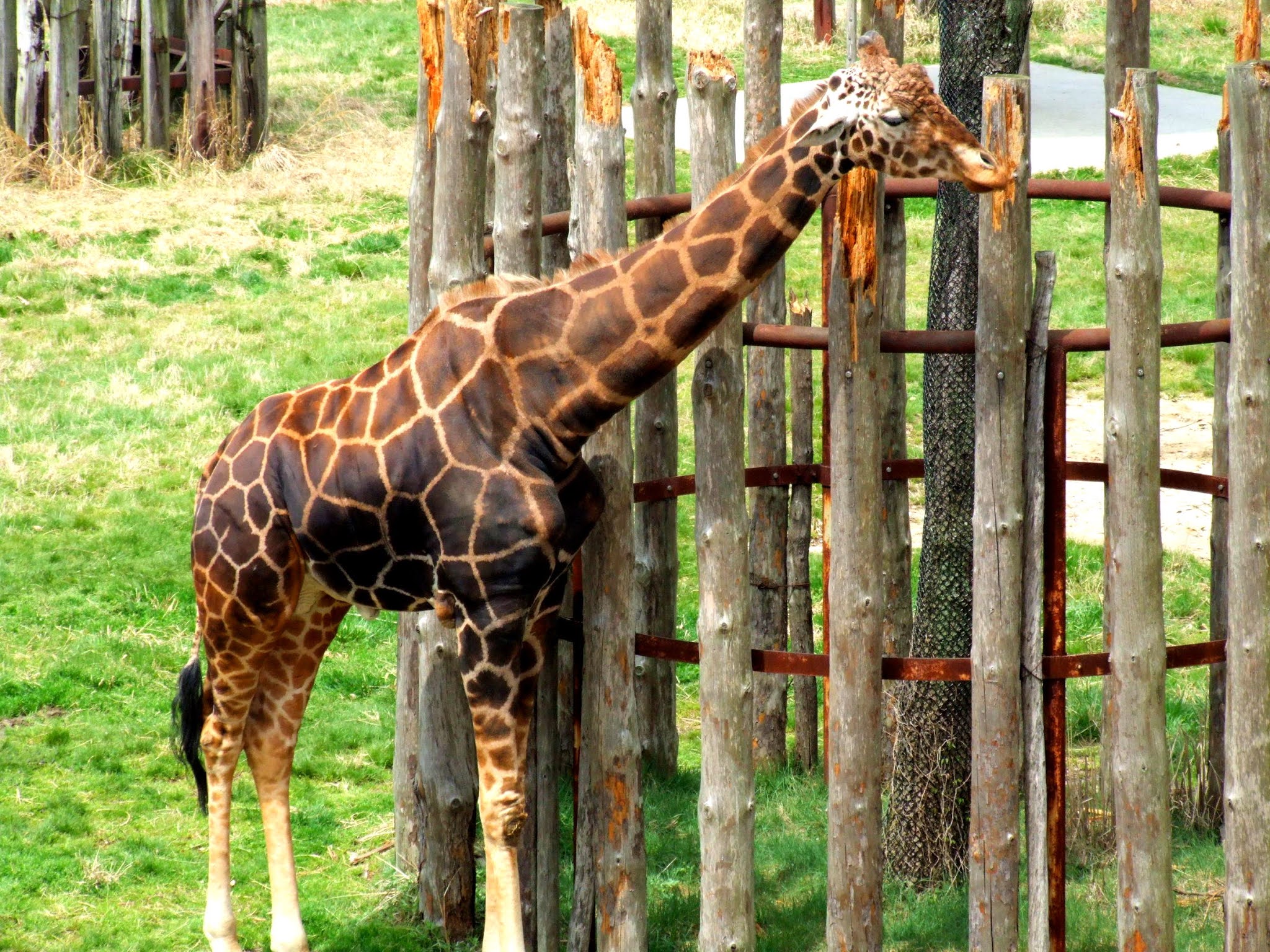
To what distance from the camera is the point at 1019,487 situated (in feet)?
13.9

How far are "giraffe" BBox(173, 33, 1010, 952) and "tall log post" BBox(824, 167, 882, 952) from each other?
0.66 feet

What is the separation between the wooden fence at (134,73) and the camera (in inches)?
529

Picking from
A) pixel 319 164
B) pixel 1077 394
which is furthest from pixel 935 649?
pixel 319 164

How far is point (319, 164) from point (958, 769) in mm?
11262

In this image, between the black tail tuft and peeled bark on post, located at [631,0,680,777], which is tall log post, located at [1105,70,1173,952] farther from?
the black tail tuft

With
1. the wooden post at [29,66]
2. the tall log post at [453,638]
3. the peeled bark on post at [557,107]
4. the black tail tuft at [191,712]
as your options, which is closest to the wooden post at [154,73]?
the wooden post at [29,66]

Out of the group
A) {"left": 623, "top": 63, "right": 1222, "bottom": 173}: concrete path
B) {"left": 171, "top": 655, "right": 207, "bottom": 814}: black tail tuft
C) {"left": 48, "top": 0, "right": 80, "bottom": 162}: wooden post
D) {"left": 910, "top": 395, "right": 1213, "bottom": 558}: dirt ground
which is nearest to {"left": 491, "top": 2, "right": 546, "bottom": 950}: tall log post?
{"left": 171, "top": 655, "right": 207, "bottom": 814}: black tail tuft

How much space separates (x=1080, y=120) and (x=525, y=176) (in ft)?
42.9

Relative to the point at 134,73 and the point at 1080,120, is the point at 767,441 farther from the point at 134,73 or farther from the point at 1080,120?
the point at 1080,120

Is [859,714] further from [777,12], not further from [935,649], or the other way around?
[777,12]

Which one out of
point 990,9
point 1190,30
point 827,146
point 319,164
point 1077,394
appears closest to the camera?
point 827,146

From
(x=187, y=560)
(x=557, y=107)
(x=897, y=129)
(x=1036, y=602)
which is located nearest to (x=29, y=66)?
(x=187, y=560)

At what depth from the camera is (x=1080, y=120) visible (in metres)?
16.3

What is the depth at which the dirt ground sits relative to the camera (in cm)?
838
